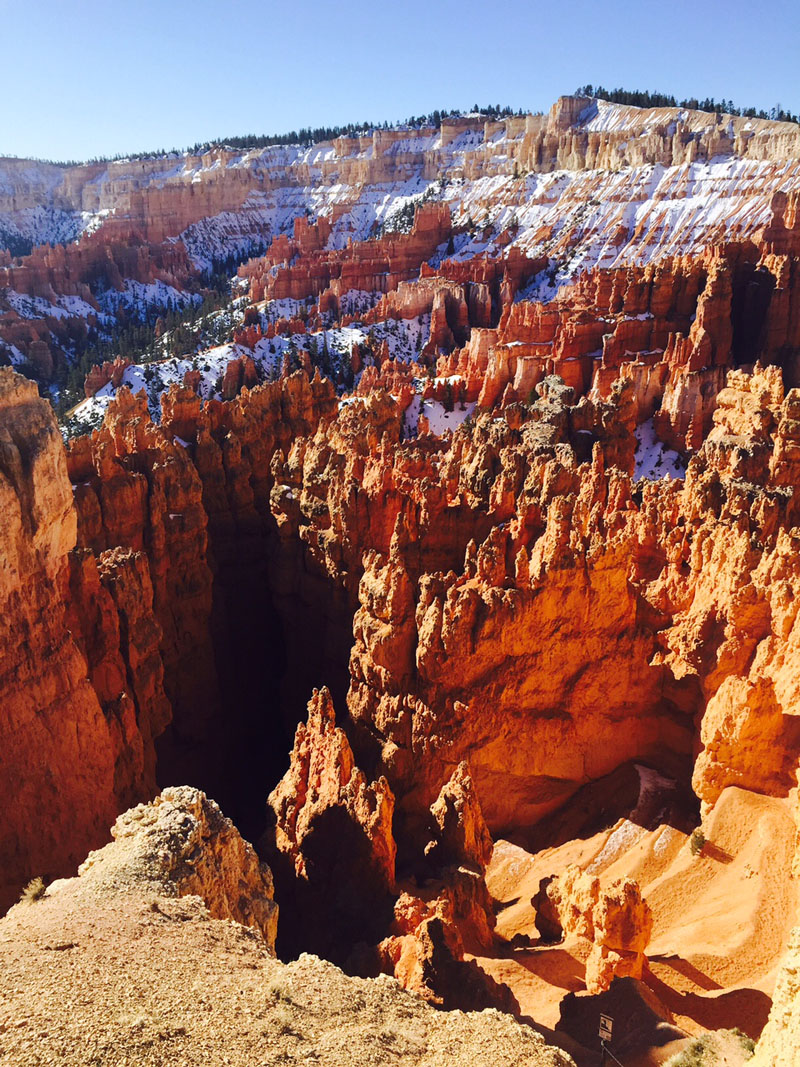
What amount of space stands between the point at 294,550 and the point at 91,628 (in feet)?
36.7

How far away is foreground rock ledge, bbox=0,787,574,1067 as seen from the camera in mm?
6918

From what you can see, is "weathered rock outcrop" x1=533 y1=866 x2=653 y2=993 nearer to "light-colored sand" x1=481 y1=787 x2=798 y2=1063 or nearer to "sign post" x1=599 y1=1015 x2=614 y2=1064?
"light-colored sand" x1=481 y1=787 x2=798 y2=1063

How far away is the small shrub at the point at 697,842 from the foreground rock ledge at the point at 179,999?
7.63 metres

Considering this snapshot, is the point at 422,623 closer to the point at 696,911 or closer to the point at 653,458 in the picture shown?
the point at 696,911

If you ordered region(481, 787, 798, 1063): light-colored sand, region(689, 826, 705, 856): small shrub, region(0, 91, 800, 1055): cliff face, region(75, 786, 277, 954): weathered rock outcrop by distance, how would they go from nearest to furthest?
region(75, 786, 277, 954): weathered rock outcrop
region(481, 787, 798, 1063): light-colored sand
region(0, 91, 800, 1055): cliff face
region(689, 826, 705, 856): small shrub

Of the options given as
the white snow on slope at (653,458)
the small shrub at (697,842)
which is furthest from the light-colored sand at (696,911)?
the white snow on slope at (653,458)

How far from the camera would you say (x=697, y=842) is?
14.9m

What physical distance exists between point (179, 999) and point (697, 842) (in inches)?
418

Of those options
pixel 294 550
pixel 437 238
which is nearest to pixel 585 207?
pixel 437 238

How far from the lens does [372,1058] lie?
7.36 m

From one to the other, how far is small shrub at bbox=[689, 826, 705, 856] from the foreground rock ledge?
763 cm

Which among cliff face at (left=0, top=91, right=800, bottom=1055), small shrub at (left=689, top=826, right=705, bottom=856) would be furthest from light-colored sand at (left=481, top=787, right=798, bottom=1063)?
cliff face at (left=0, top=91, right=800, bottom=1055)

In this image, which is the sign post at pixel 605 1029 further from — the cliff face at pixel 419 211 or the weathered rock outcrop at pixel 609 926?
the cliff face at pixel 419 211

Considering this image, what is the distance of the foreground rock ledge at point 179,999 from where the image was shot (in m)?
6.92
